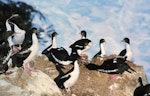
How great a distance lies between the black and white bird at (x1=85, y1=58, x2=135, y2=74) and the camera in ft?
66.2

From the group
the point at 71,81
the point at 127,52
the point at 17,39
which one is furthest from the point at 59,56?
the point at 127,52

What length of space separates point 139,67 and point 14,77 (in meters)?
8.27

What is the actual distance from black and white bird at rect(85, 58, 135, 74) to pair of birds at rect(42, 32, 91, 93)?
0.76 m

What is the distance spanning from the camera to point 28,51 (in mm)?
16562

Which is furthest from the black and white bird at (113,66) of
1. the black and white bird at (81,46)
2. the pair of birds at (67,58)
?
the black and white bird at (81,46)

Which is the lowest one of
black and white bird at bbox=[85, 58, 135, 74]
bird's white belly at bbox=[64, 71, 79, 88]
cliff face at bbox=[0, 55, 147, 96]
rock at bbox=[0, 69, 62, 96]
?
cliff face at bbox=[0, 55, 147, 96]

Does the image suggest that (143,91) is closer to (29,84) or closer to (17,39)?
(17,39)

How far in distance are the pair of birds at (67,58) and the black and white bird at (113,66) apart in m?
0.76

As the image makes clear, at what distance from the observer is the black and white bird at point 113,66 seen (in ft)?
66.2

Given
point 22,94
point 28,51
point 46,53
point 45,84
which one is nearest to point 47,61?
point 46,53

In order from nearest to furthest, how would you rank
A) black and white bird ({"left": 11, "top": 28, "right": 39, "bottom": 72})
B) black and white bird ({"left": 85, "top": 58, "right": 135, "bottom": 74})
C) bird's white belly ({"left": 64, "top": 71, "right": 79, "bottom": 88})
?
black and white bird ({"left": 11, "top": 28, "right": 39, "bottom": 72}), bird's white belly ({"left": 64, "top": 71, "right": 79, "bottom": 88}), black and white bird ({"left": 85, "top": 58, "right": 135, "bottom": 74})

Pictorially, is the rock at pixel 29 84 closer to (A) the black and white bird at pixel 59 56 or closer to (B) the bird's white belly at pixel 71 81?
(B) the bird's white belly at pixel 71 81

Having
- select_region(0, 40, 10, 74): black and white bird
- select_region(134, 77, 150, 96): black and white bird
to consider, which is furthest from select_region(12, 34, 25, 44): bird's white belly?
select_region(134, 77, 150, 96): black and white bird

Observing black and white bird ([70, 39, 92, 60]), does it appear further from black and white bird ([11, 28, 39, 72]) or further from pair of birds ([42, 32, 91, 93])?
black and white bird ([11, 28, 39, 72])
